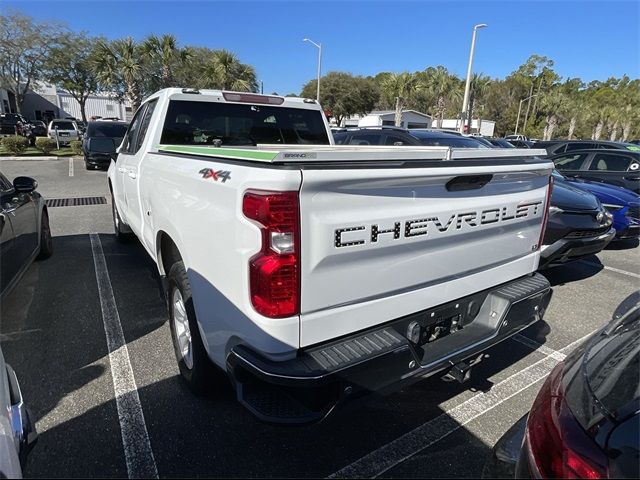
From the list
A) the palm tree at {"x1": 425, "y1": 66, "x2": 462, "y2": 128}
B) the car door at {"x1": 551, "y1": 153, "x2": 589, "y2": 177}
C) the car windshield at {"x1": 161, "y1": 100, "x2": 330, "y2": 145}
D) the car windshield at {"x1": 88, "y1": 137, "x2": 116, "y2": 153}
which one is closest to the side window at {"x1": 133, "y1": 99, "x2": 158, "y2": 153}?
the car windshield at {"x1": 161, "y1": 100, "x2": 330, "y2": 145}

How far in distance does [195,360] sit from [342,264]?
4.22 ft

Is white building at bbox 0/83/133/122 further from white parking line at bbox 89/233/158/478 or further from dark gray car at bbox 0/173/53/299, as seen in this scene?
white parking line at bbox 89/233/158/478

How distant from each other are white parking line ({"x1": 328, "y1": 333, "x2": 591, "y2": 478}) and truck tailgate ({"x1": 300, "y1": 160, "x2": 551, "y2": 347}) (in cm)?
82

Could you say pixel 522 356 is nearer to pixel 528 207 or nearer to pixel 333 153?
pixel 528 207

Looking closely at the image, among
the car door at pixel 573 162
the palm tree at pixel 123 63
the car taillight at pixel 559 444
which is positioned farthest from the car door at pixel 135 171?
the palm tree at pixel 123 63

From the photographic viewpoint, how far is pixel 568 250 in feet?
15.3

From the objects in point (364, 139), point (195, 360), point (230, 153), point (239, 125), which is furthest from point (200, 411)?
point (364, 139)

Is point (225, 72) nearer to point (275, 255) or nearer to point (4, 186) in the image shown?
point (4, 186)

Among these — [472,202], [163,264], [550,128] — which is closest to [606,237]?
[472,202]

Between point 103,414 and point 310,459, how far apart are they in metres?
1.37

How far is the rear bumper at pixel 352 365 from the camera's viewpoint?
186 centimetres

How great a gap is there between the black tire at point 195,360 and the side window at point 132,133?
2332mm

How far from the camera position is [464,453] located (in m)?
2.45

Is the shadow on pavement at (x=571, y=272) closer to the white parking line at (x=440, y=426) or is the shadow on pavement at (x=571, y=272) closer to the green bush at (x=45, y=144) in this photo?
the white parking line at (x=440, y=426)
